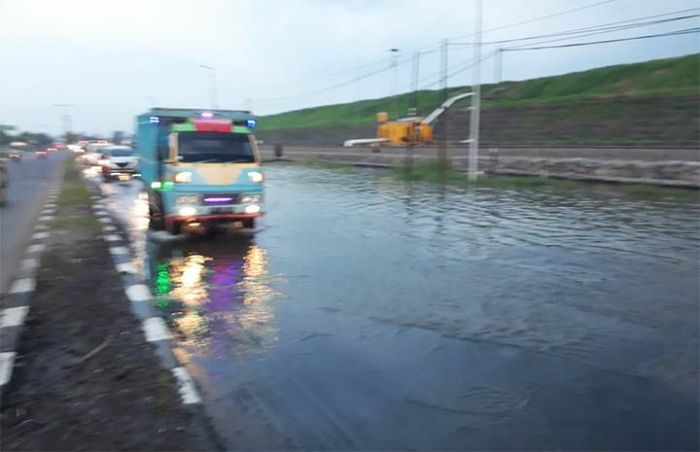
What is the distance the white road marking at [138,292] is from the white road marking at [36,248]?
10.8ft

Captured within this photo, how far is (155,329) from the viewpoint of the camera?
20.2ft

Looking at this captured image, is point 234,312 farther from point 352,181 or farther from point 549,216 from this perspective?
point 352,181

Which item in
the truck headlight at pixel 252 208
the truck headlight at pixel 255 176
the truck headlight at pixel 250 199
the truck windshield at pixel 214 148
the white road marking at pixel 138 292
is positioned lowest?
the white road marking at pixel 138 292

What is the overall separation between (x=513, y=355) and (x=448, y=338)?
2.29 feet

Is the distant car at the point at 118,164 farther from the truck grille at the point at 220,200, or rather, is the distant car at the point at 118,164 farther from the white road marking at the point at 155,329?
the white road marking at the point at 155,329

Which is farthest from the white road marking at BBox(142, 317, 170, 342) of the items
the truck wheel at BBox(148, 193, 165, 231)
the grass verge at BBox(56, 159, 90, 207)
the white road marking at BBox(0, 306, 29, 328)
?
the grass verge at BBox(56, 159, 90, 207)

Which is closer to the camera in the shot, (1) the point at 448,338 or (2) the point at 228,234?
(1) the point at 448,338

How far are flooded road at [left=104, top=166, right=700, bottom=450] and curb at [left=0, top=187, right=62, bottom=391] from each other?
1.43 m

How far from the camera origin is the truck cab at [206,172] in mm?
Answer: 11250

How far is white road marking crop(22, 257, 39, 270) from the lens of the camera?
29.2ft

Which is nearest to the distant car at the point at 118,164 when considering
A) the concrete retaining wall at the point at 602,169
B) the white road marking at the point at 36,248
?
the concrete retaining wall at the point at 602,169

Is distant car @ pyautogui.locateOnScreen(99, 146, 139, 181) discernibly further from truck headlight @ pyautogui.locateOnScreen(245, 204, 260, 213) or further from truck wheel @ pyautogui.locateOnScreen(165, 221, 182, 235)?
truck headlight @ pyautogui.locateOnScreen(245, 204, 260, 213)

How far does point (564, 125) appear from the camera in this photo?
50.1 m

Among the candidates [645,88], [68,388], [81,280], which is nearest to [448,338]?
[68,388]
